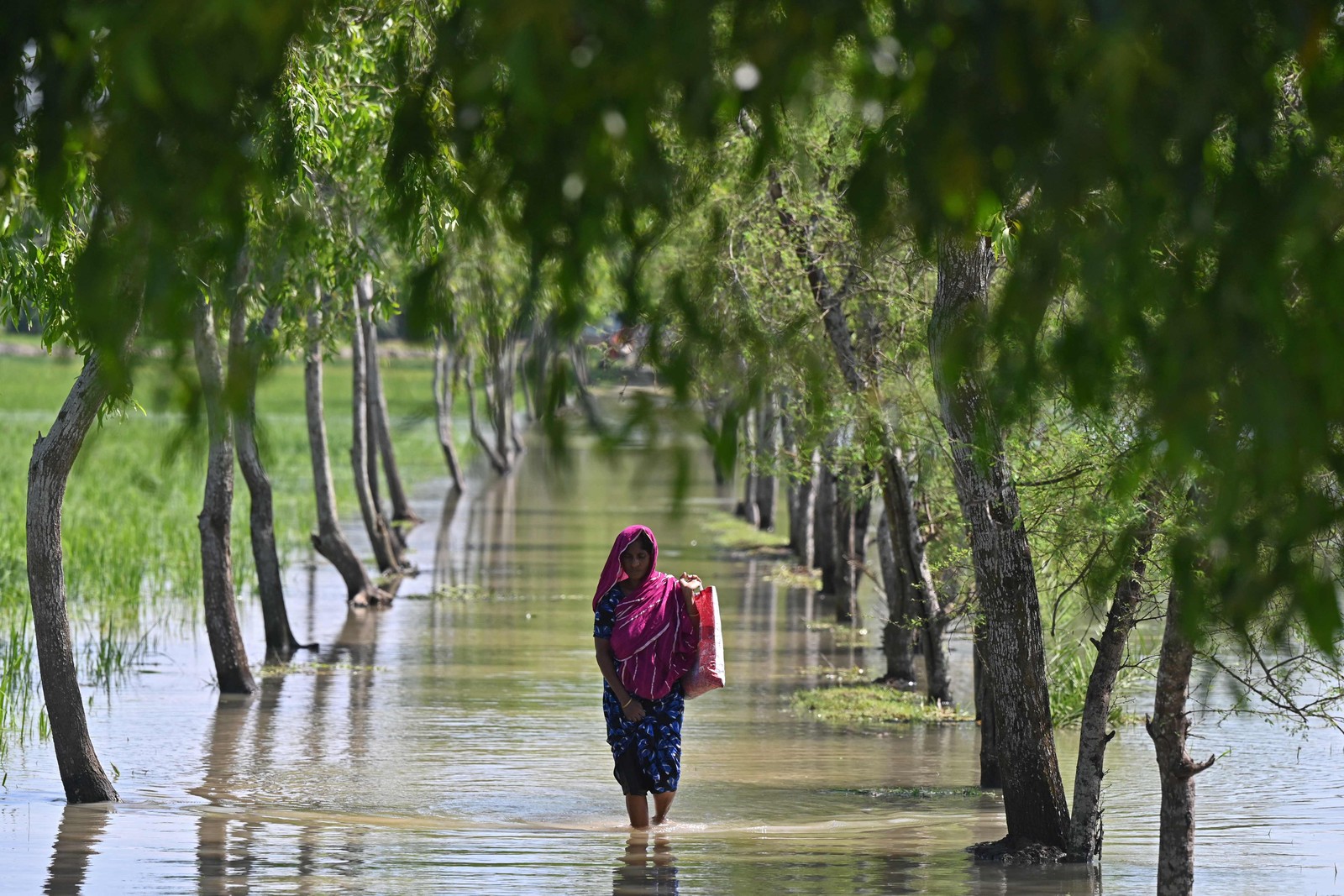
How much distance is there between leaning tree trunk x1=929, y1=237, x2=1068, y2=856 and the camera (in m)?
8.94

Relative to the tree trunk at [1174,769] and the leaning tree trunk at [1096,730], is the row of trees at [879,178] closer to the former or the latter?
the tree trunk at [1174,769]

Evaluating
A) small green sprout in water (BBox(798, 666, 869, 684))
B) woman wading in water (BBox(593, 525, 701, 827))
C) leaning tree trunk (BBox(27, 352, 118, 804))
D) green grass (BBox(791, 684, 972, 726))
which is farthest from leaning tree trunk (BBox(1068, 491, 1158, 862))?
small green sprout in water (BBox(798, 666, 869, 684))

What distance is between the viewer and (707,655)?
→ 10328mm

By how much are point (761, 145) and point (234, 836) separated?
6801 millimetres

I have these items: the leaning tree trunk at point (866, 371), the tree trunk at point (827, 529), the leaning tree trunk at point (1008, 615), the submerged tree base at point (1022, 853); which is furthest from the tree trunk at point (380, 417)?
the submerged tree base at point (1022, 853)

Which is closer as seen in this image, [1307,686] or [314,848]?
[314,848]

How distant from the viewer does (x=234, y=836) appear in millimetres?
9602

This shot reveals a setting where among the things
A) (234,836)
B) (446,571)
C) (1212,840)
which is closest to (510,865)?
(234,836)

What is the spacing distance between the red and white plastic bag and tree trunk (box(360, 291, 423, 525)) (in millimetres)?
11081

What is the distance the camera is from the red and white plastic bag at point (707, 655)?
10.3 m

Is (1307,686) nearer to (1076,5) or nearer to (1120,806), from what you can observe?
(1120,806)

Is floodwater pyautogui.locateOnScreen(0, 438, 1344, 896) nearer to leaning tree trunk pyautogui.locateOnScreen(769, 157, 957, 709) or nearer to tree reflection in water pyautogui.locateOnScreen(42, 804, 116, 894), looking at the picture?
tree reflection in water pyautogui.locateOnScreen(42, 804, 116, 894)

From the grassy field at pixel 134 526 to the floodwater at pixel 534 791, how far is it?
0.60 meters

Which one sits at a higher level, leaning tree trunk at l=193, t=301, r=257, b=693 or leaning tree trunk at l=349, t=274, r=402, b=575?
leaning tree trunk at l=349, t=274, r=402, b=575
